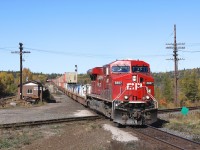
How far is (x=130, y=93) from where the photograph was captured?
1903 cm

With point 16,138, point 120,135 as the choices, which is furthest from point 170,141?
point 16,138

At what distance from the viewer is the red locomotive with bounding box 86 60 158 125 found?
733 inches

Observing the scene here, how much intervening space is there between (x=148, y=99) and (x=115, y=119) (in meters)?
2.23

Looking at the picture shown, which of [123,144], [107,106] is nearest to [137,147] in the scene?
[123,144]

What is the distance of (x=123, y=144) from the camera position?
44.1 feet

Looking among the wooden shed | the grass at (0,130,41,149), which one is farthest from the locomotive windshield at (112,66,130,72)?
the wooden shed

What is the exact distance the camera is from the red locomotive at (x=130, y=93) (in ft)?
61.1

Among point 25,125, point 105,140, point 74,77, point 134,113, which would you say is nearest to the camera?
point 105,140

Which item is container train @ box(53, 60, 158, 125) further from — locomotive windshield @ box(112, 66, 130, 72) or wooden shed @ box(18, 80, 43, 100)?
wooden shed @ box(18, 80, 43, 100)

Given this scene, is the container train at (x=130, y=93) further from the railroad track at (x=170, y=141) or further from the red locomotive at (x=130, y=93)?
the railroad track at (x=170, y=141)

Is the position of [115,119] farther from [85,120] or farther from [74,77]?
[74,77]

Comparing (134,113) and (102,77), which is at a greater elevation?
(102,77)

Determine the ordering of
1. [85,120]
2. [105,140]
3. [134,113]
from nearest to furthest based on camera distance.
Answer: [105,140] → [134,113] → [85,120]

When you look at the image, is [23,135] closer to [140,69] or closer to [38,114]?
[140,69]
